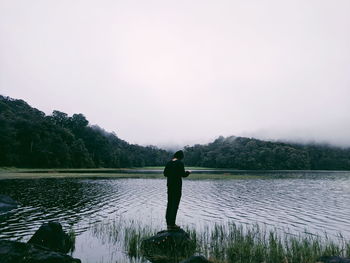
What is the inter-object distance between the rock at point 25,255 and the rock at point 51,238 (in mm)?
2105

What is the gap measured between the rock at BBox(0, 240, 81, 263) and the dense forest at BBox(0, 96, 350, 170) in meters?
92.1

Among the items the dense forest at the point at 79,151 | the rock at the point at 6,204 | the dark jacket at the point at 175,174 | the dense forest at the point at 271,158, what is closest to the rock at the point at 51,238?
the dark jacket at the point at 175,174

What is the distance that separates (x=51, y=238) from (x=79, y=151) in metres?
118

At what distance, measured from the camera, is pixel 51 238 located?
12164mm

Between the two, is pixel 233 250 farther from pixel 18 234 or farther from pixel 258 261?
pixel 18 234

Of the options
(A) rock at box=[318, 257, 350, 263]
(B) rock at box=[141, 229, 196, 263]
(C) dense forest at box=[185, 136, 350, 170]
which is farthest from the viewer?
(C) dense forest at box=[185, 136, 350, 170]

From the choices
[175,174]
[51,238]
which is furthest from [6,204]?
[175,174]

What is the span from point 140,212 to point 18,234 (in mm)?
10940

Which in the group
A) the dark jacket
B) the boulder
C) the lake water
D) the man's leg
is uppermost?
the dark jacket

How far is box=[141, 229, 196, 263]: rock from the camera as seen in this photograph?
11732mm

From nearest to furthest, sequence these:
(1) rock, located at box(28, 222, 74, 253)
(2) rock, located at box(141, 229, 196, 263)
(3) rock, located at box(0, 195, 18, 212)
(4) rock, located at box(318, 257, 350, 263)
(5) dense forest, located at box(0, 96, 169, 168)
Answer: (4) rock, located at box(318, 257, 350, 263) < (2) rock, located at box(141, 229, 196, 263) < (1) rock, located at box(28, 222, 74, 253) < (3) rock, located at box(0, 195, 18, 212) < (5) dense forest, located at box(0, 96, 169, 168)

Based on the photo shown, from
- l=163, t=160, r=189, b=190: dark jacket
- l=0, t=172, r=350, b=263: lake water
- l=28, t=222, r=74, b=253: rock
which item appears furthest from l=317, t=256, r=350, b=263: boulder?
l=28, t=222, r=74, b=253: rock

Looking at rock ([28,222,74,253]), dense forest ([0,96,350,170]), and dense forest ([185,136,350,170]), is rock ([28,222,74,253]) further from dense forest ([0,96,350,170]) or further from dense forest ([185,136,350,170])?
dense forest ([185,136,350,170])

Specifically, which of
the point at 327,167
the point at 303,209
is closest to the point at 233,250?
the point at 303,209
